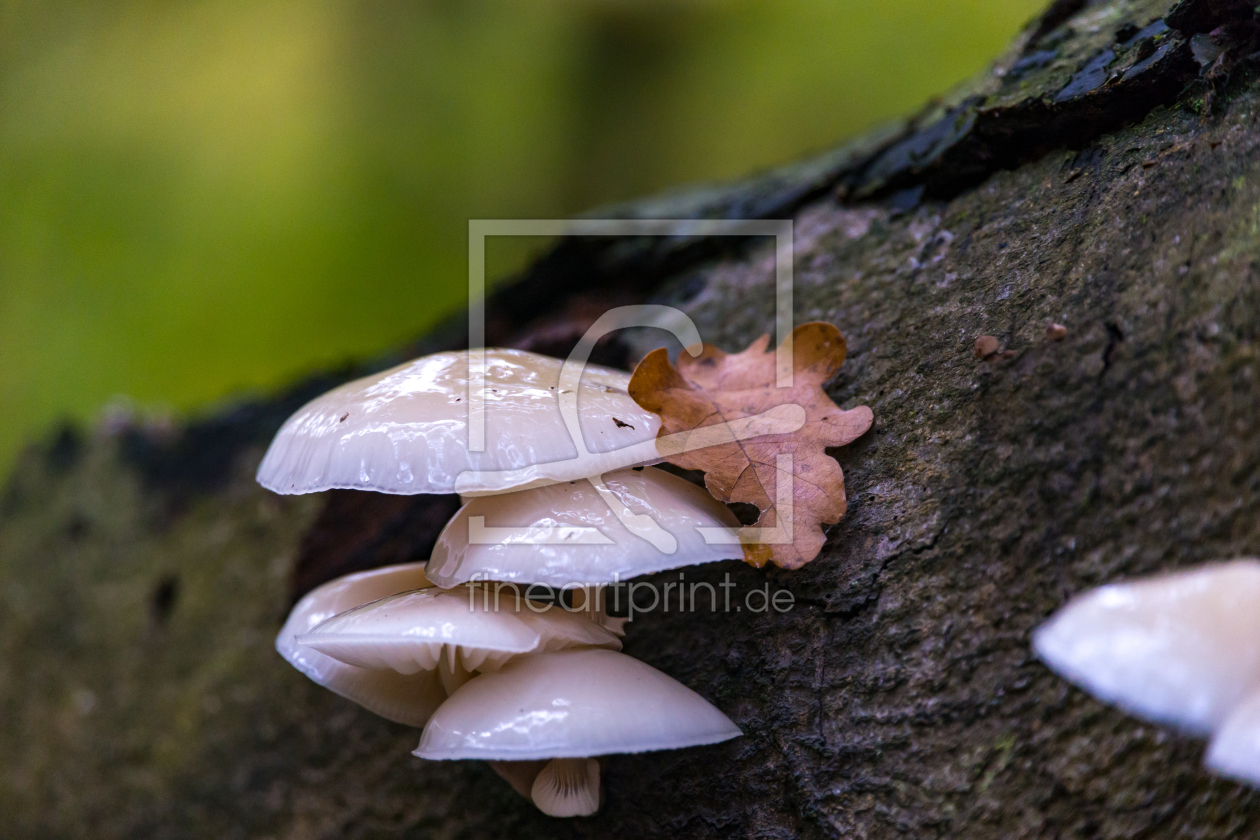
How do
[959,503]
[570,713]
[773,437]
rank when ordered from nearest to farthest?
[570,713] → [959,503] → [773,437]

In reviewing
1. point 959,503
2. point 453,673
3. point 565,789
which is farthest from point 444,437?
point 959,503

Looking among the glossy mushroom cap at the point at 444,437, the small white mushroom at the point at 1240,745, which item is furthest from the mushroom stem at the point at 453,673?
the small white mushroom at the point at 1240,745

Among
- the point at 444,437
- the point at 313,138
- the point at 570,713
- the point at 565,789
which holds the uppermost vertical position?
the point at 313,138

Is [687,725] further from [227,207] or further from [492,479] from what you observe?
[227,207]

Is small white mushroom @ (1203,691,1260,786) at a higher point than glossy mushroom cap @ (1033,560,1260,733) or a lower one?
lower

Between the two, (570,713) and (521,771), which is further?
(521,771)

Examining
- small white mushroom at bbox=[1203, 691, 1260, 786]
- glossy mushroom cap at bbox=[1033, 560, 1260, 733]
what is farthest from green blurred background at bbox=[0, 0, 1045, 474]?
small white mushroom at bbox=[1203, 691, 1260, 786]

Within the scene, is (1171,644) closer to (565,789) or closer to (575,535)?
(575,535)

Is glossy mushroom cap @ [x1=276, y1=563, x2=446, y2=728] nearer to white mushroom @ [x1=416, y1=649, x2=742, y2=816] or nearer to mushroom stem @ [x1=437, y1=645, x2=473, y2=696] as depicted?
mushroom stem @ [x1=437, y1=645, x2=473, y2=696]
